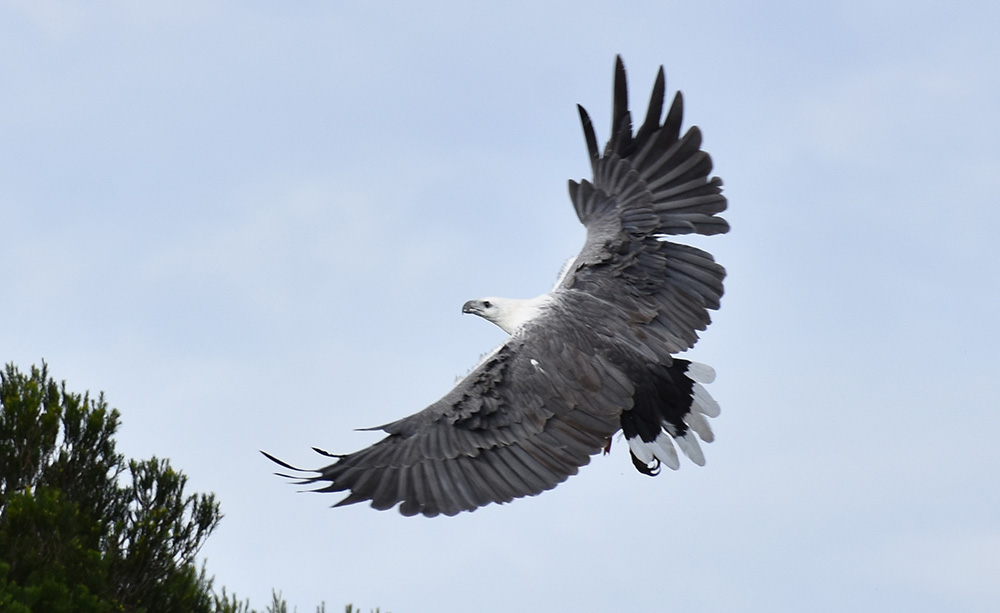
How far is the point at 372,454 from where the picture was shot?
8.34 meters

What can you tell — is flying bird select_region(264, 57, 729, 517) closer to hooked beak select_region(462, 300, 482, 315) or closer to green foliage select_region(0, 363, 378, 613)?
hooked beak select_region(462, 300, 482, 315)

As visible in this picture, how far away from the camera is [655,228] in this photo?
902 centimetres

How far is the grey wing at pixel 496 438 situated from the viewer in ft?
26.8

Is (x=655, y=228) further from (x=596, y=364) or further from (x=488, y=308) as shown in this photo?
(x=488, y=308)

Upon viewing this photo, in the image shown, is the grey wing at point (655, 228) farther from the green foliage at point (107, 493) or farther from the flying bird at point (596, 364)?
the green foliage at point (107, 493)

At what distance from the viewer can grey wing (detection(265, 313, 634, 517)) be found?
26.8 feet

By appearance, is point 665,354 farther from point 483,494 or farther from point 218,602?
point 218,602

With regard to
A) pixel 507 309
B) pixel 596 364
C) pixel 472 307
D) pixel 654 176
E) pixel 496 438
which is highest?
pixel 654 176

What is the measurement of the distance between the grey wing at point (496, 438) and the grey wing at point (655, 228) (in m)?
0.62

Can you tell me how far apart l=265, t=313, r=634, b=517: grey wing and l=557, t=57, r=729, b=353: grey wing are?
0.62m

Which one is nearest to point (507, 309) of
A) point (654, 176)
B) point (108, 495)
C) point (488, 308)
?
point (488, 308)

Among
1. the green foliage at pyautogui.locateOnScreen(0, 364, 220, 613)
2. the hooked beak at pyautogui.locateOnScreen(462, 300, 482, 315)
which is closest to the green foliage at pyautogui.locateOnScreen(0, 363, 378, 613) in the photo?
the green foliage at pyautogui.locateOnScreen(0, 364, 220, 613)

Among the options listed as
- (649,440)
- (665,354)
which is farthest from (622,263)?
(649,440)

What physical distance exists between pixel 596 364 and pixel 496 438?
0.85 m
